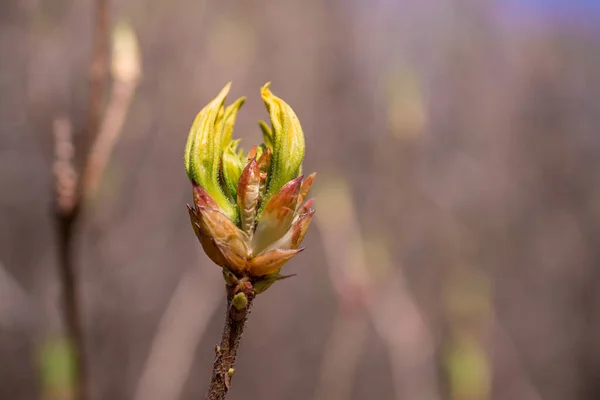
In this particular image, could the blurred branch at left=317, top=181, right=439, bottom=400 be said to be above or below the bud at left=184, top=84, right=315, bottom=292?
below

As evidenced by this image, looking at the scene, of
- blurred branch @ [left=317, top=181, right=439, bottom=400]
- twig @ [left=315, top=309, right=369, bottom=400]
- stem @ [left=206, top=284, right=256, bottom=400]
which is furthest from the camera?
twig @ [left=315, top=309, right=369, bottom=400]

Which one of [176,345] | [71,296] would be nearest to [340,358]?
[176,345]

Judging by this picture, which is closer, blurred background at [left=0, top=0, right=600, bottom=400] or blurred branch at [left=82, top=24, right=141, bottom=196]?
blurred branch at [left=82, top=24, right=141, bottom=196]

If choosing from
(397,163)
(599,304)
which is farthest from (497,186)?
(397,163)

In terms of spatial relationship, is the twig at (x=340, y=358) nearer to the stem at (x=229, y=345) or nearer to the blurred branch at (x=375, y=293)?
the blurred branch at (x=375, y=293)

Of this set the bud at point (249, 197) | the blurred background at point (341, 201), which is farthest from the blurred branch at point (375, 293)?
the bud at point (249, 197)

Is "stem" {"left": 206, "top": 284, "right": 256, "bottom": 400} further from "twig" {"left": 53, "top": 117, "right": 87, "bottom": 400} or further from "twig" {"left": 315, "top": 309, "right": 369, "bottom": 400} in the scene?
"twig" {"left": 315, "top": 309, "right": 369, "bottom": 400}

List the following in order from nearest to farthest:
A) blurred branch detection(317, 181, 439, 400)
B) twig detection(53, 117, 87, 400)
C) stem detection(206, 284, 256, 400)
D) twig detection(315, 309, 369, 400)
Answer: stem detection(206, 284, 256, 400) < twig detection(53, 117, 87, 400) < blurred branch detection(317, 181, 439, 400) < twig detection(315, 309, 369, 400)

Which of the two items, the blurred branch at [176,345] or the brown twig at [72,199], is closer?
the brown twig at [72,199]

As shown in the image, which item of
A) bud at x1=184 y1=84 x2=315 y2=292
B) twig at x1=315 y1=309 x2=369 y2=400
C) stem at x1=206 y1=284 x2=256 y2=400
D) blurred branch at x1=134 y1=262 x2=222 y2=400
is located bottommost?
twig at x1=315 y1=309 x2=369 y2=400

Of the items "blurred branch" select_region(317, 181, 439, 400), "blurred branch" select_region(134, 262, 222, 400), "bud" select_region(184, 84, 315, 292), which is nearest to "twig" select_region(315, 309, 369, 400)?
"blurred branch" select_region(317, 181, 439, 400)
